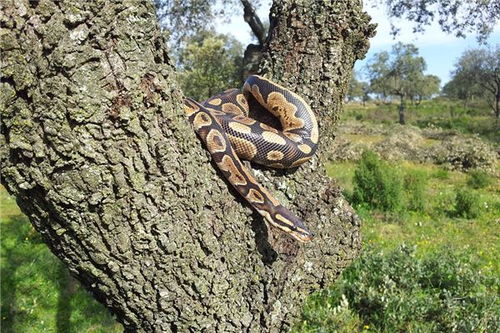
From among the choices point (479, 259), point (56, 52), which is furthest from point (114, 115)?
point (479, 259)


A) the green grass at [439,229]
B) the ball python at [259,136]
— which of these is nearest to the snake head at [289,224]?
the ball python at [259,136]

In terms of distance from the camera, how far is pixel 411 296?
7.09m

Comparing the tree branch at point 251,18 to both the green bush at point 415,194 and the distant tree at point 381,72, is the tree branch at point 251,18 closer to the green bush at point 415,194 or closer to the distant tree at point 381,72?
the green bush at point 415,194

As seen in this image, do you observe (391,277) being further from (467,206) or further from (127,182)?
(127,182)

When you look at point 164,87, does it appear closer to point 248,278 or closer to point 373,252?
point 248,278

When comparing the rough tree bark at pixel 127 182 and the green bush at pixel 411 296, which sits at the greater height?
the rough tree bark at pixel 127 182

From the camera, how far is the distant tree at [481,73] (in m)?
49.1

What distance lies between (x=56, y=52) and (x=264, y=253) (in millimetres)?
1907

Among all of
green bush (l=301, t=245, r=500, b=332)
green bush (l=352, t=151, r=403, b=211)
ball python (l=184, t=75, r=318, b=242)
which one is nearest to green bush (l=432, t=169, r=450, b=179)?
green bush (l=352, t=151, r=403, b=211)

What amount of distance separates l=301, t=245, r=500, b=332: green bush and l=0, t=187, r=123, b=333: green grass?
3.72 metres

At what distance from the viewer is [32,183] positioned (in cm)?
207

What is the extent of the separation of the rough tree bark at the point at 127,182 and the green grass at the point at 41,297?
16.3 ft

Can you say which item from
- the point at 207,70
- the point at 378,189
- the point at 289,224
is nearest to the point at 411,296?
the point at 289,224

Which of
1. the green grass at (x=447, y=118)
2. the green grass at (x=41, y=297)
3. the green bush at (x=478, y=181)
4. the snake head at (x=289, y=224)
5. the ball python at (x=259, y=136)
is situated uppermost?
the ball python at (x=259, y=136)
